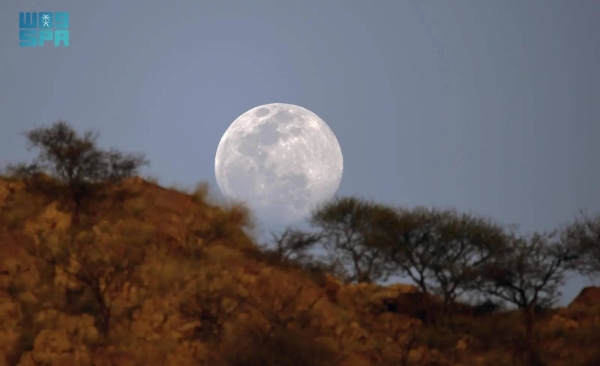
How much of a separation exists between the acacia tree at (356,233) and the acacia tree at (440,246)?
42.9 inches

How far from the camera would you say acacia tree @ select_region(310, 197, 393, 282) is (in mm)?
49000

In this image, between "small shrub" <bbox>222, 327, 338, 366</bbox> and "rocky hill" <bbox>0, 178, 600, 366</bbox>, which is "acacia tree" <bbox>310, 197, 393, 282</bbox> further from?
"small shrub" <bbox>222, 327, 338, 366</bbox>

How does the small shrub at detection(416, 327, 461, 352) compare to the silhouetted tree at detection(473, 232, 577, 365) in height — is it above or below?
below

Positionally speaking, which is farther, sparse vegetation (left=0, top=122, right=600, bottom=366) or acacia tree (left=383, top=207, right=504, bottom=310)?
acacia tree (left=383, top=207, right=504, bottom=310)

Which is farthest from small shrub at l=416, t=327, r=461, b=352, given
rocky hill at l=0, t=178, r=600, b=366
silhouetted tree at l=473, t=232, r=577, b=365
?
silhouetted tree at l=473, t=232, r=577, b=365

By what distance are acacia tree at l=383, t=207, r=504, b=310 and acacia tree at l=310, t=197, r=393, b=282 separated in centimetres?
109

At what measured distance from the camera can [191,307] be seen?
30859mm

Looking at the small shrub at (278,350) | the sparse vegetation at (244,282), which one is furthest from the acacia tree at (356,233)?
the small shrub at (278,350)

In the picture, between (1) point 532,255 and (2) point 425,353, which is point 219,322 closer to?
(2) point 425,353

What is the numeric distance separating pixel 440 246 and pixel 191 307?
64.4 feet

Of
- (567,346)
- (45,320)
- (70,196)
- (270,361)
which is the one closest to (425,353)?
(567,346)

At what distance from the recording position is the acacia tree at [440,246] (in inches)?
1802

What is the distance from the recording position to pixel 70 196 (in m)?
43.8

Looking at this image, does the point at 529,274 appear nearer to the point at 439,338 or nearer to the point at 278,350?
the point at 439,338
